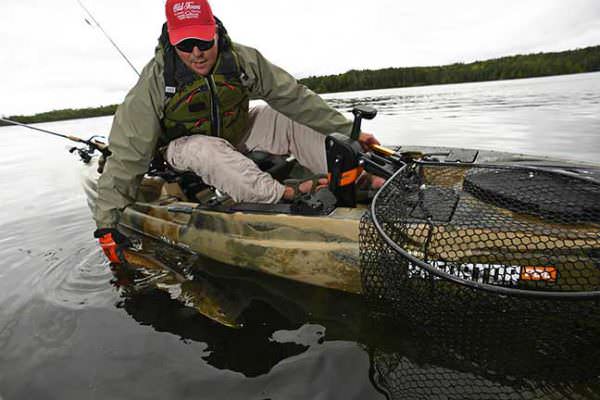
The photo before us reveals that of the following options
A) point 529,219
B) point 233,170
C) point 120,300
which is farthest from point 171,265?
point 529,219

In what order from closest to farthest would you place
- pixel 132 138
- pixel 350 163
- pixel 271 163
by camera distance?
pixel 350 163 → pixel 132 138 → pixel 271 163

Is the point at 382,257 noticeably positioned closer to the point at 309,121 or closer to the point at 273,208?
the point at 273,208

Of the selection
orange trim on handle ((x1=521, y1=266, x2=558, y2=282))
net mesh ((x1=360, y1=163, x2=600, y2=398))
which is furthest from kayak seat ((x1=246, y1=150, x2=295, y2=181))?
orange trim on handle ((x1=521, y1=266, x2=558, y2=282))

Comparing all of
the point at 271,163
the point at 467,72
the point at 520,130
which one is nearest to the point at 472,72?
the point at 467,72

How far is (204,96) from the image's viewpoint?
3.44m

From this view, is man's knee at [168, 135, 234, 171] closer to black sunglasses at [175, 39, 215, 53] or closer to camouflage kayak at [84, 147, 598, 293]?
camouflage kayak at [84, 147, 598, 293]

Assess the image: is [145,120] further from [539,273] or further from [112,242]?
[539,273]

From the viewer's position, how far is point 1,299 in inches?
153

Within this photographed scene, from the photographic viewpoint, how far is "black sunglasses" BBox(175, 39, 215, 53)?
3152mm

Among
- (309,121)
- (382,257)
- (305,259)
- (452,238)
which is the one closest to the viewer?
(382,257)

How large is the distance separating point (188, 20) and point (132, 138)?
110 centimetres

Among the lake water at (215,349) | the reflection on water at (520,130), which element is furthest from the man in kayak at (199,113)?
the reflection on water at (520,130)

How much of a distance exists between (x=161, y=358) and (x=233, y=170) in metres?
1.59

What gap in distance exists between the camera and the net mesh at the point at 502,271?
183 centimetres
